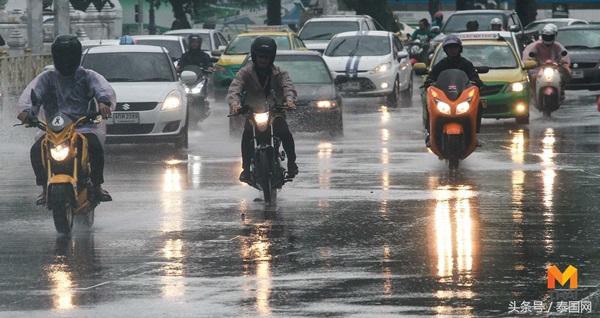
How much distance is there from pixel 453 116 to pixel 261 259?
344 inches

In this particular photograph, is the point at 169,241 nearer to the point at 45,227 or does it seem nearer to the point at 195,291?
the point at 45,227

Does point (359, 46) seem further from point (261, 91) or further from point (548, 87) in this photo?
point (261, 91)

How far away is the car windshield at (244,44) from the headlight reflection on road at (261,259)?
2421cm

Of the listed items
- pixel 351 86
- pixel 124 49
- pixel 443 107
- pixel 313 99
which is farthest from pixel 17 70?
pixel 443 107

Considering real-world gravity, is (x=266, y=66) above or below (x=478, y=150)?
above

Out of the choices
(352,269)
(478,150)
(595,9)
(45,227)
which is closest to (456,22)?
(478,150)

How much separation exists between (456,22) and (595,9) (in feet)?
225

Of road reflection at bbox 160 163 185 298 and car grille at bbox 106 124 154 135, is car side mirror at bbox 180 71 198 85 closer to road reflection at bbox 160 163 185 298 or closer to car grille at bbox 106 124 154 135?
car grille at bbox 106 124 154 135

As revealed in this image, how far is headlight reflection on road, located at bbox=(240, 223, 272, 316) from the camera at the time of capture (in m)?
10.6

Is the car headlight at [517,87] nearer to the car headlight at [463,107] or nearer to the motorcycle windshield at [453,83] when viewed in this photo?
the motorcycle windshield at [453,83]

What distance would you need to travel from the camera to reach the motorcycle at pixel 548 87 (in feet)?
104

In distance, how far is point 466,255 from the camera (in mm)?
12719

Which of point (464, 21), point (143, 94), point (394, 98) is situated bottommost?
point (394, 98)

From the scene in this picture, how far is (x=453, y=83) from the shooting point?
21.2 metres
